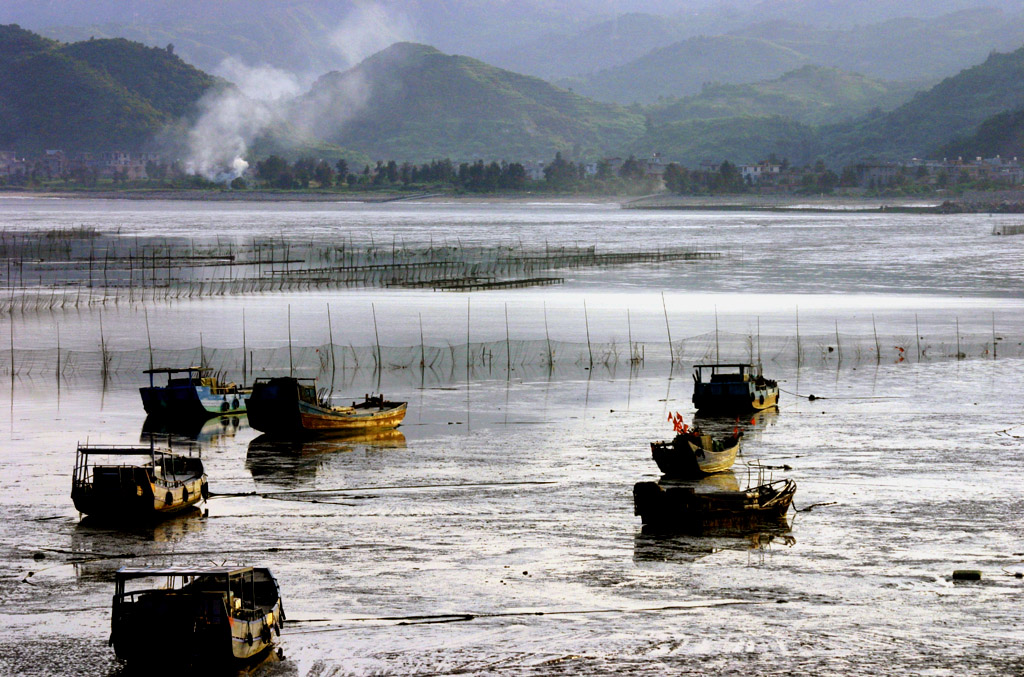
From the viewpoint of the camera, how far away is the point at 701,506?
3095cm

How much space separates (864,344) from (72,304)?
5262 cm

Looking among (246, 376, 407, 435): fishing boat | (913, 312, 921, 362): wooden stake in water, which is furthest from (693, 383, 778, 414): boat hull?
(913, 312, 921, 362): wooden stake in water

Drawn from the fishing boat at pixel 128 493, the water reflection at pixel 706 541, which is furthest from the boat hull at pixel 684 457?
the fishing boat at pixel 128 493

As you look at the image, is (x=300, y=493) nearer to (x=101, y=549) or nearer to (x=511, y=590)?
(x=101, y=549)

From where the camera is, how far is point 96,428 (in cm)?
4438

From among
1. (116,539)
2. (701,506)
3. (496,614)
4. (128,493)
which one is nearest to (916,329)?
(701,506)

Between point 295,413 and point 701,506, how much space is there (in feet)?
54.3

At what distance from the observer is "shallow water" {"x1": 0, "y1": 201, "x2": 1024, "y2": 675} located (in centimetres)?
2255

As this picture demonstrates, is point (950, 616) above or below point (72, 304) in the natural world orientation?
below

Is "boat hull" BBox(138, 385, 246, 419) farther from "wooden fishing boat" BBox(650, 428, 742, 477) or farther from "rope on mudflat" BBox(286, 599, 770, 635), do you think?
"rope on mudflat" BBox(286, 599, 770, 635)

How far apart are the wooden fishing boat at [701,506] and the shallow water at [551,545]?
0.70 m

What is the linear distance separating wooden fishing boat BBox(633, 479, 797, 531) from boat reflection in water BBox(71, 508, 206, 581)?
11.0 metres

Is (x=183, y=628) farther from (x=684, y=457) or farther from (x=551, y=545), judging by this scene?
(x=684, y=457)

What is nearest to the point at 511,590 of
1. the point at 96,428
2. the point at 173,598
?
the point at 173,598
